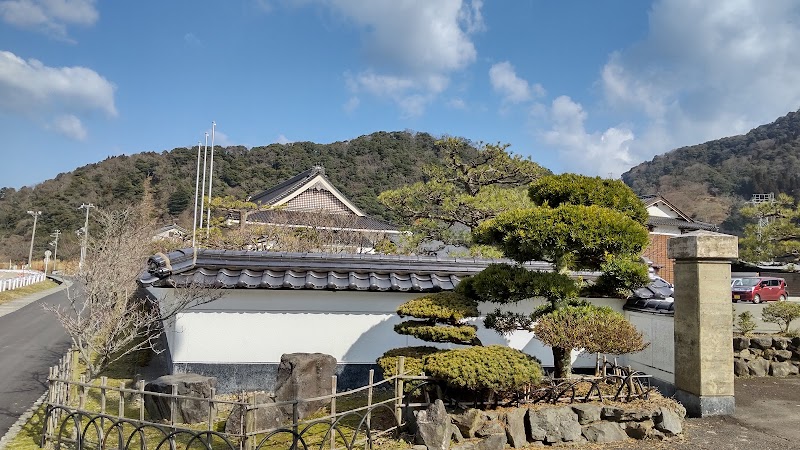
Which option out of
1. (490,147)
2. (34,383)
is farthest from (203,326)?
(490,147)

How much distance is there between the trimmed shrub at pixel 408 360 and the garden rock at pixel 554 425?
1544mm

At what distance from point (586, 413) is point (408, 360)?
7.92ft

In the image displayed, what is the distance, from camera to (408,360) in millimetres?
6828

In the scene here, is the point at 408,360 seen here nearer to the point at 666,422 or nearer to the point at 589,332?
the point at 589,332

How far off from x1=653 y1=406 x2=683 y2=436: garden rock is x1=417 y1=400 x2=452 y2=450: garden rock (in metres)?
2.96

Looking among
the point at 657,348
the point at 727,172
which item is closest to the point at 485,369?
the point at 657,348

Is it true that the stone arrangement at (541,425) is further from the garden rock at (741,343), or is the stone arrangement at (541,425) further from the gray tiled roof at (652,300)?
the garden rock at (741,343)

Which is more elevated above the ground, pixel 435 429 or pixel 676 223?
pixel 676 223

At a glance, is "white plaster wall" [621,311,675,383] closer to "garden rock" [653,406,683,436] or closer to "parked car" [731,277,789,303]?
"garden rock" [653,406,683,436]

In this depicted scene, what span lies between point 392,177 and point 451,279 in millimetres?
43856

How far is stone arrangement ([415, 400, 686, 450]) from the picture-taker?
19.1ft

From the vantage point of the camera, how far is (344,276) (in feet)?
29.9

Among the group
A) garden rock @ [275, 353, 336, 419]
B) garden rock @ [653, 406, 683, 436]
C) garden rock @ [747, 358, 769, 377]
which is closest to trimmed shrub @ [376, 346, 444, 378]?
garden rock @ [275, 353, 336, 419]

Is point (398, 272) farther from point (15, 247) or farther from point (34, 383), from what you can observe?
point (15, 247)
